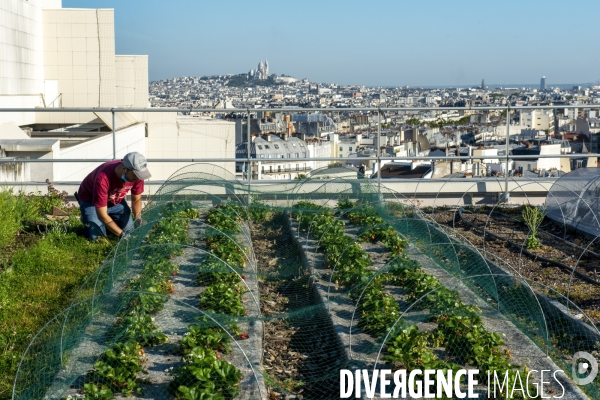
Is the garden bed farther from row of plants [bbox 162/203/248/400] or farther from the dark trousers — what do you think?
the dark trousers

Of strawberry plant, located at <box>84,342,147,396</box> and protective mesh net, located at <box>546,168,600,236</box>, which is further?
protective mesh net, located at <box>546,168,600,236</box>

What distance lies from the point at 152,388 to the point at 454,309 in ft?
7.31

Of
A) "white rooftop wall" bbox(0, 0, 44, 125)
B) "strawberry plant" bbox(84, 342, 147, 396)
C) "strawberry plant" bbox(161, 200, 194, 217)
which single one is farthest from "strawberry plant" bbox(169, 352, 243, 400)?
"white rooftop wall" bbox(0, 0, 44, 125)

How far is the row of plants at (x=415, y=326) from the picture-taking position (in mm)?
5238

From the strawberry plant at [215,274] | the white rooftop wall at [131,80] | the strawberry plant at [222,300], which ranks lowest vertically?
the strawberry plant at [222,300]

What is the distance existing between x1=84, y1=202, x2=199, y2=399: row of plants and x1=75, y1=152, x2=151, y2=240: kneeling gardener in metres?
1.33

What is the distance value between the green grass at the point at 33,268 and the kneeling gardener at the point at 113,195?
244 mm

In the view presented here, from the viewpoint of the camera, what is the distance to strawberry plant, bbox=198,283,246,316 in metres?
6.29

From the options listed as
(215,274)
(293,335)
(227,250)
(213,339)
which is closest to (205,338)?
(213,339)

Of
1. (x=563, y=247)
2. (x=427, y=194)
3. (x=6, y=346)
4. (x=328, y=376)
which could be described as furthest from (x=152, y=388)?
(x=427, y=194)

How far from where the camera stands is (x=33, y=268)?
811 centimetres

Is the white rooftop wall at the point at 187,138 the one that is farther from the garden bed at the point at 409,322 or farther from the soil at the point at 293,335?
the garden bed at the point at 409,322

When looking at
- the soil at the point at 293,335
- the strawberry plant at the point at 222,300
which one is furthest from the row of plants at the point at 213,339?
the soil at the point at 293,335

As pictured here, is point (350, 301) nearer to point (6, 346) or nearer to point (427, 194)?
point (6, 346)
